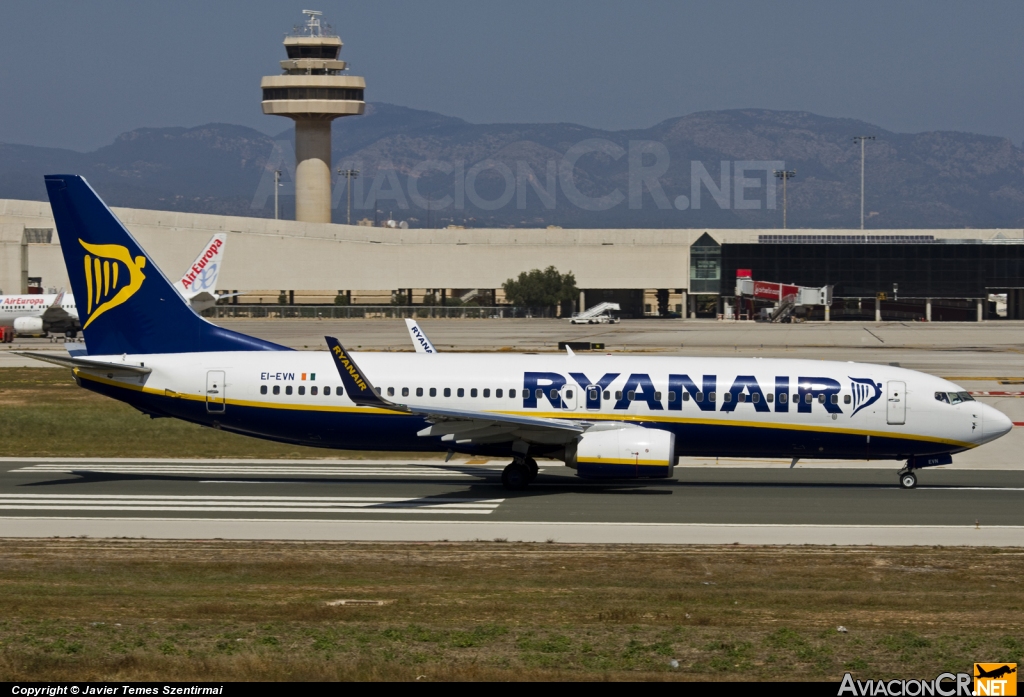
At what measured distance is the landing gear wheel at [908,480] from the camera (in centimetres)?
3303

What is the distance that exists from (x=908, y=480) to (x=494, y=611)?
1891cm

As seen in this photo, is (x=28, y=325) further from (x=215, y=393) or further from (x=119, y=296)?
(x=215, y=393)

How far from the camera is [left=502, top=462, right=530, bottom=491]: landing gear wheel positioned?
105ft

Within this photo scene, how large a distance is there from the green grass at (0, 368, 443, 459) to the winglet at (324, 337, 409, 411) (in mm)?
10018

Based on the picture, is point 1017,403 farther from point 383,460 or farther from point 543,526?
point 543,526

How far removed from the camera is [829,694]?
13328 millimetres

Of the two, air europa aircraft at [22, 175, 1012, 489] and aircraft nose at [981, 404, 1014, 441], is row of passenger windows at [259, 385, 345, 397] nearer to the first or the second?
air europa aircraft at [22, 175, 1012, 489]

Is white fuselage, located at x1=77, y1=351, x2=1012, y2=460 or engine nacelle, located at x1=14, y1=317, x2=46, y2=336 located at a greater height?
engine nacelle, located at x1=14, y1=317, x2=46, y2=336

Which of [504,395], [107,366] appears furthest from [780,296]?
[107,366]

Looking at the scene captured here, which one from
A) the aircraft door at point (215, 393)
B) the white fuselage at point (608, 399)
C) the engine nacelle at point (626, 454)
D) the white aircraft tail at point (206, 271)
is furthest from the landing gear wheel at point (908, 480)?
the white aircraft tail at point (206, 271)

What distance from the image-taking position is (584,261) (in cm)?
17875

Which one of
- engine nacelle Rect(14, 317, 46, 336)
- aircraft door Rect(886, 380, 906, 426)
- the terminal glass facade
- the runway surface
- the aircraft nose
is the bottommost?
the runway surface

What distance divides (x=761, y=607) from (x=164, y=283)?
21.8 m

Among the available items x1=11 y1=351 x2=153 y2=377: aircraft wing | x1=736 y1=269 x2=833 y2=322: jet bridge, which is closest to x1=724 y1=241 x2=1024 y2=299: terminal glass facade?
x1=736 y1=269 x2=833 y2=322: jet bridge
